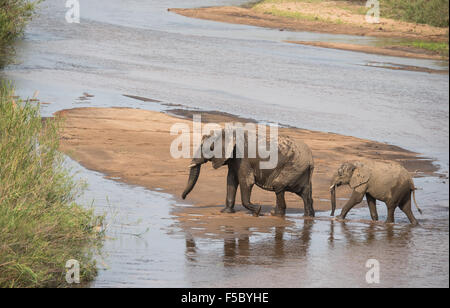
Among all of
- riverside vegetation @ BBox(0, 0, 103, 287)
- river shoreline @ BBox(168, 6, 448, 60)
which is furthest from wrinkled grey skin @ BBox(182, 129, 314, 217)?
river shoreline @ BBox(168, 6, 448, 60)

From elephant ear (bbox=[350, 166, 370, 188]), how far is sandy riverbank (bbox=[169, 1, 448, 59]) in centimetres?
3417

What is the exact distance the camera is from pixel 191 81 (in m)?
34.1

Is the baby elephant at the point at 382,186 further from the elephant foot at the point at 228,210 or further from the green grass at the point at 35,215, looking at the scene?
the green grass at the point at 35,215

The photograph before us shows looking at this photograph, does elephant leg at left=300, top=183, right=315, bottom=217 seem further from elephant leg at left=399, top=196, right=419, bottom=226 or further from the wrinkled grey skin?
elephant leg at left=399, top=196, right=419, bottom=226

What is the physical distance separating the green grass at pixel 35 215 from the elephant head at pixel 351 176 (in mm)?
5381

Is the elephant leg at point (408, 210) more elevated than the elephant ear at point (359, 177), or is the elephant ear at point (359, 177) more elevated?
the elephant ear at point (359, 177)

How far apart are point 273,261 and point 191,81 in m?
23.3

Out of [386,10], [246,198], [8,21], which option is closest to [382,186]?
[246,198]

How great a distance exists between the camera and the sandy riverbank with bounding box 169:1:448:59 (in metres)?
52.6

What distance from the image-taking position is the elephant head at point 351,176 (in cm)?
1492

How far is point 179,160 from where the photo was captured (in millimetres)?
18781

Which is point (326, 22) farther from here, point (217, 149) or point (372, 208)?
point (217, 149)

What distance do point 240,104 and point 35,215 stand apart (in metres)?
19.7

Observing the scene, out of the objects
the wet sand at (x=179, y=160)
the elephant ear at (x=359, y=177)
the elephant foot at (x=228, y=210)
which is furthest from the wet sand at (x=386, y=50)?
the elephant foot at (x=228, y=210)
